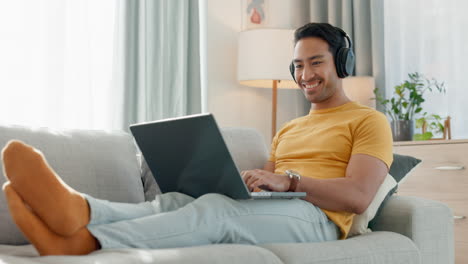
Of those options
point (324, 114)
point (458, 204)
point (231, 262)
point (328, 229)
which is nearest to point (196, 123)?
point (231, 262)

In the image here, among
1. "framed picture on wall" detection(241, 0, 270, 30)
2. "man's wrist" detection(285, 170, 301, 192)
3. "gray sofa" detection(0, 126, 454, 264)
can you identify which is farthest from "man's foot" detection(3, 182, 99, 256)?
"framed picture on wall" detection(241, 0, 270, 30)

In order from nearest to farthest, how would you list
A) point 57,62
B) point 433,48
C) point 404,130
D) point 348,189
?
point 348,189, point 57,62, point 404,130, point 433,48

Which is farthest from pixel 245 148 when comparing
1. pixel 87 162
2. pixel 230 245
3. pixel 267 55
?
pixel 267 55

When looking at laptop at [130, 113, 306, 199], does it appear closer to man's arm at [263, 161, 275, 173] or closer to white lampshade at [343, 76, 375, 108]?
man's arm at [263, 161, 275, 173]

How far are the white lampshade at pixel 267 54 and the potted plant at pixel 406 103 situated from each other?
22.1 inches

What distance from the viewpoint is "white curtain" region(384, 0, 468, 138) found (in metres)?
3.55

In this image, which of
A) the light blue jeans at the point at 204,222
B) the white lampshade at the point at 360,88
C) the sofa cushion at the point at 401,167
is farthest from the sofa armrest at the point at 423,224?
the white lampshade at the point at 360,88

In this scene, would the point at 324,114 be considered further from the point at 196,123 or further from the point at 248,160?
the point at 196,123

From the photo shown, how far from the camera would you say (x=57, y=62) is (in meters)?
3.01

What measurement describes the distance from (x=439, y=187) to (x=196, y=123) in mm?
1907

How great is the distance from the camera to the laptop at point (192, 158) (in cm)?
153

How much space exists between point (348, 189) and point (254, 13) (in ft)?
8.11

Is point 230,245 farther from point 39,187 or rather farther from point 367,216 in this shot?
point 367,216

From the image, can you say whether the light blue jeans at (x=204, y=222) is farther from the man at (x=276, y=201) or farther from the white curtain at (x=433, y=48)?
the white curtain at (x=433, y=48)
